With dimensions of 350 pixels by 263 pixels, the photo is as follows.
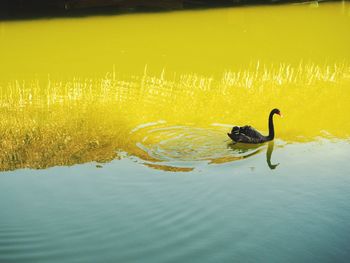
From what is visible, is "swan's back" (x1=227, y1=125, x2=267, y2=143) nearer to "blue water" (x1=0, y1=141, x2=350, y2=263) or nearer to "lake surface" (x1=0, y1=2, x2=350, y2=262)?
"lake surface" (x1=0, y1=2, x2=350, y2=262)

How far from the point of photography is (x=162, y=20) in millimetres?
20828

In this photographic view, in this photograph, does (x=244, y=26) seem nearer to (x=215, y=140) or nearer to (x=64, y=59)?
(x=64, y=59)

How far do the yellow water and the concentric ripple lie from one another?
2cm

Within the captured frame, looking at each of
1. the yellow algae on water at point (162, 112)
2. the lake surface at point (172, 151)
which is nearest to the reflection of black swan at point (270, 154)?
the lake surface at point (172, 151)

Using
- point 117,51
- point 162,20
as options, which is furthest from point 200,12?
point 117,51

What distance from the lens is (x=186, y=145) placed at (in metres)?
9.62

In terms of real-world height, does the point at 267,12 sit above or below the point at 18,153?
above

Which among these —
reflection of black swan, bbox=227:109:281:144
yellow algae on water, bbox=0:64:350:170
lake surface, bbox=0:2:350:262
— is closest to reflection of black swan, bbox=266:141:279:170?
lake surface, bbox=0:2:350:262

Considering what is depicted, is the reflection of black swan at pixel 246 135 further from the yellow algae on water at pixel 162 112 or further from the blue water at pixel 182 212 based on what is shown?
the blue water at pixel 182 212

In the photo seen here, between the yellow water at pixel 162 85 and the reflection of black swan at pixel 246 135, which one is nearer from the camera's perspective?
the reflection of black swan at pixel 246 135

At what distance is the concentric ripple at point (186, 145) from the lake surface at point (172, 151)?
0.11 feet

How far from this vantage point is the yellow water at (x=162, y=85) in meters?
9.77

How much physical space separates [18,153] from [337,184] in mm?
4904

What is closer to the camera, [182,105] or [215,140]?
[215,140]
